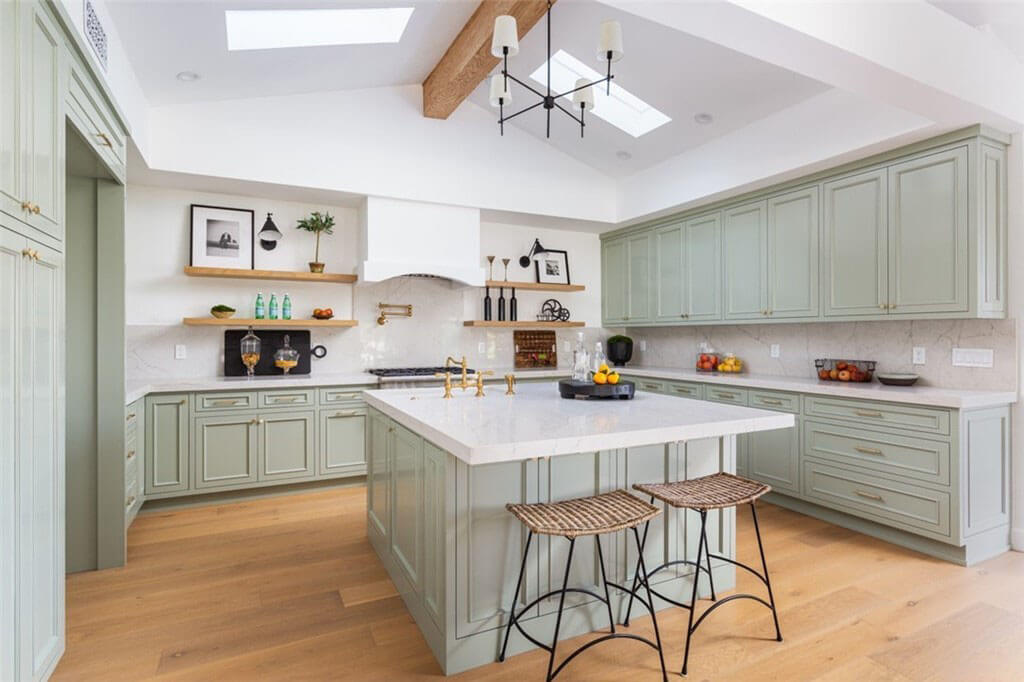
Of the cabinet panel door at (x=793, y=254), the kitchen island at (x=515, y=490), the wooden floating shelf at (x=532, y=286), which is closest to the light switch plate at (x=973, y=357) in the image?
the cabinet panel door at (x=793, y=254)

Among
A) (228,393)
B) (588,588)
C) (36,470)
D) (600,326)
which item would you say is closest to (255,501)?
(228,393)

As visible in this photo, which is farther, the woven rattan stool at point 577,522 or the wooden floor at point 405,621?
the wooden floor at point 405,621

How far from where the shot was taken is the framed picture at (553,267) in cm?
560

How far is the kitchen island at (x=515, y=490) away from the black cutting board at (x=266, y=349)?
89.7 inches

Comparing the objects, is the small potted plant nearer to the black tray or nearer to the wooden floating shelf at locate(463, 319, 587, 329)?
the wooden floating shelf at locate(463, 319, 587, 329)

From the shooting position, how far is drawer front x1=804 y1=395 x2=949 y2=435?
2.94m

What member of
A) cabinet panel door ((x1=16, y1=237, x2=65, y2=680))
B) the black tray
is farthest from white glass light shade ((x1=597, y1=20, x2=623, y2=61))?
cabinet panel door ((x1=16, y1=237, x2=65, y2=680))

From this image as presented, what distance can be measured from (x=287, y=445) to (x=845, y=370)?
160 inches

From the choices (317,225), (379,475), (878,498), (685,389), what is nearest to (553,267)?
(685,389)

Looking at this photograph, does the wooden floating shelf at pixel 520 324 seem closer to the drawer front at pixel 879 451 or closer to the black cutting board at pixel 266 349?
the black cutting board at pixel 266 349

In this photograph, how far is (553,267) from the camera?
566 cm

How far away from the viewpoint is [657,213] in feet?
16.6

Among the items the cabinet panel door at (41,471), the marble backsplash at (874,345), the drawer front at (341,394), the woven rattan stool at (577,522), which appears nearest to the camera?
the cabinet panel door at (41,471)

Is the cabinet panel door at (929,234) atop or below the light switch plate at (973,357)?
atop
